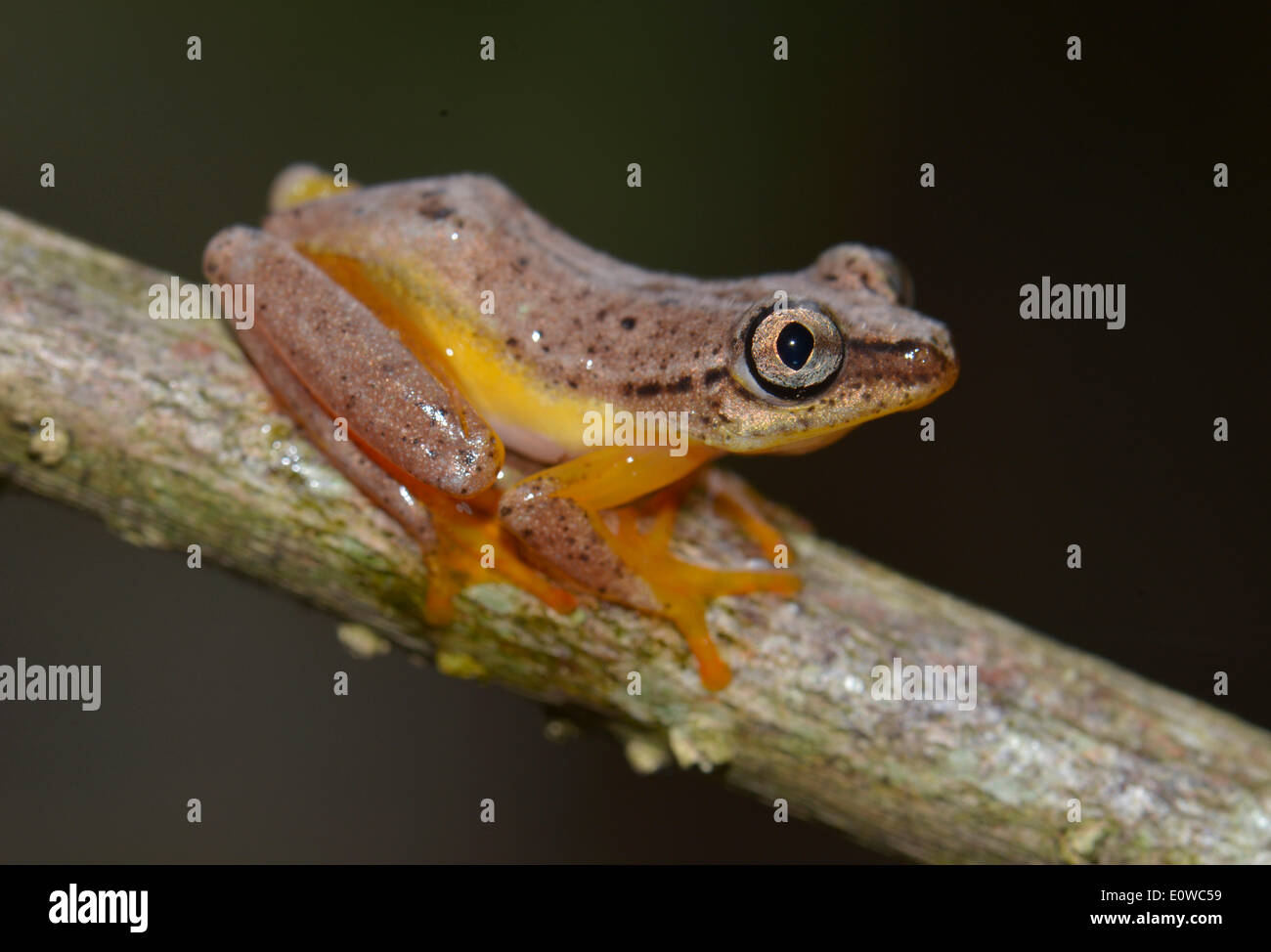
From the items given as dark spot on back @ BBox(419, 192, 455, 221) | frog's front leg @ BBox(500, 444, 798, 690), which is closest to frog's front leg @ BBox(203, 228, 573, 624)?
frog's front leg @ BBox(500, 444, 798, 690)

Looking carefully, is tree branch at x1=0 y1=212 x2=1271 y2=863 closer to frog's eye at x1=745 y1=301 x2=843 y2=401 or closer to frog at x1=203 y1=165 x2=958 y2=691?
frog at x1=203 y1=165 x2=958 y2=691

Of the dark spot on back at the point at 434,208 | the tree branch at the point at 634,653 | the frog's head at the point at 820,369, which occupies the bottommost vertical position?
the tree branch at the point at 634,653

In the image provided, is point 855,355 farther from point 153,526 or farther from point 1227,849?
point 153,526

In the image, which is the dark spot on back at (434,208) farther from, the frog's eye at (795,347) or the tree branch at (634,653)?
the frog's eye at (795,347)

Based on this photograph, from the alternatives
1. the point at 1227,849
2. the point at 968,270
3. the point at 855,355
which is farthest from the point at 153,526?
the point at 968,270

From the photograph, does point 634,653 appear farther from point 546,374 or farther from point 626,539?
point 546,374

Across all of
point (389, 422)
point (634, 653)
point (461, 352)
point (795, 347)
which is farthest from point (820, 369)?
point (389, 422)

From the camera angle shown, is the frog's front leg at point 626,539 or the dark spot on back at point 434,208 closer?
the frog's front leg at point 626,539

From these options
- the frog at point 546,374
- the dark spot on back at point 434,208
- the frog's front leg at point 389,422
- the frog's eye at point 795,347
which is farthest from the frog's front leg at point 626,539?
the dark spot on back at point 434,208
